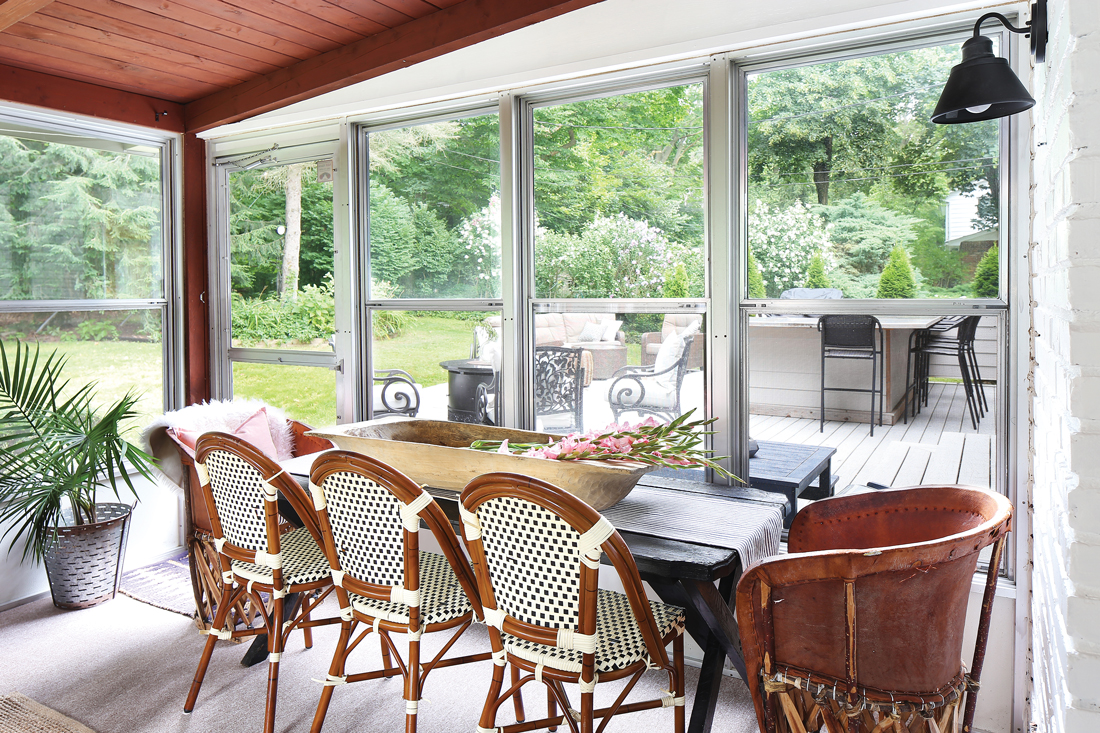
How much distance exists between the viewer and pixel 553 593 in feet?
5.91

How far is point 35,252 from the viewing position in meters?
3.71

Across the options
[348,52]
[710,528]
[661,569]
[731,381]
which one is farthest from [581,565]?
[348,52]

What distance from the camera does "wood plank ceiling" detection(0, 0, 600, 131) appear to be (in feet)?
9.40

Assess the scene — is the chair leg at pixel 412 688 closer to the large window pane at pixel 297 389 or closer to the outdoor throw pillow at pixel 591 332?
the outdoor throw pillow at pixel 591 332

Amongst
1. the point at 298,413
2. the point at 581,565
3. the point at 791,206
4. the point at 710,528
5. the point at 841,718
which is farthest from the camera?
the point at 298,413

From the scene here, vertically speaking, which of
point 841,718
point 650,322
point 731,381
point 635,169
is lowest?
point 841,718

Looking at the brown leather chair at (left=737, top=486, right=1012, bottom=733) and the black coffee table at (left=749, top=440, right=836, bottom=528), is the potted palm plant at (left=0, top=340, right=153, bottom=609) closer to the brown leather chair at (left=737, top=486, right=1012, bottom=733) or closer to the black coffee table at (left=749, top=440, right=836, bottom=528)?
the black coffee table at (left=749, top=440, right=836, bottom=528)

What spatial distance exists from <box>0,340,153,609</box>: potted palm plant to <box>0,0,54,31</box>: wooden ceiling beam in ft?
4.43

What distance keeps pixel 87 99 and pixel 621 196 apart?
9.47 ft

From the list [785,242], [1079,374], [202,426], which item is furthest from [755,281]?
[202,426]

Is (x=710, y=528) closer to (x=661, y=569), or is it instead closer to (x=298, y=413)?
(x=661, y=569)

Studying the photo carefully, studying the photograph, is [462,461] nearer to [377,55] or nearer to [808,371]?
[808,371]

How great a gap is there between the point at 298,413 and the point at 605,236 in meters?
2.11

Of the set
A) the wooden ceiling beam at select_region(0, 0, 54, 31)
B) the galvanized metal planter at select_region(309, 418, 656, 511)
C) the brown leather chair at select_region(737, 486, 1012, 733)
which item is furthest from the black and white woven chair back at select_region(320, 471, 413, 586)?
the wooden ceiling beam at select_region(0, 0, 54, 31)
